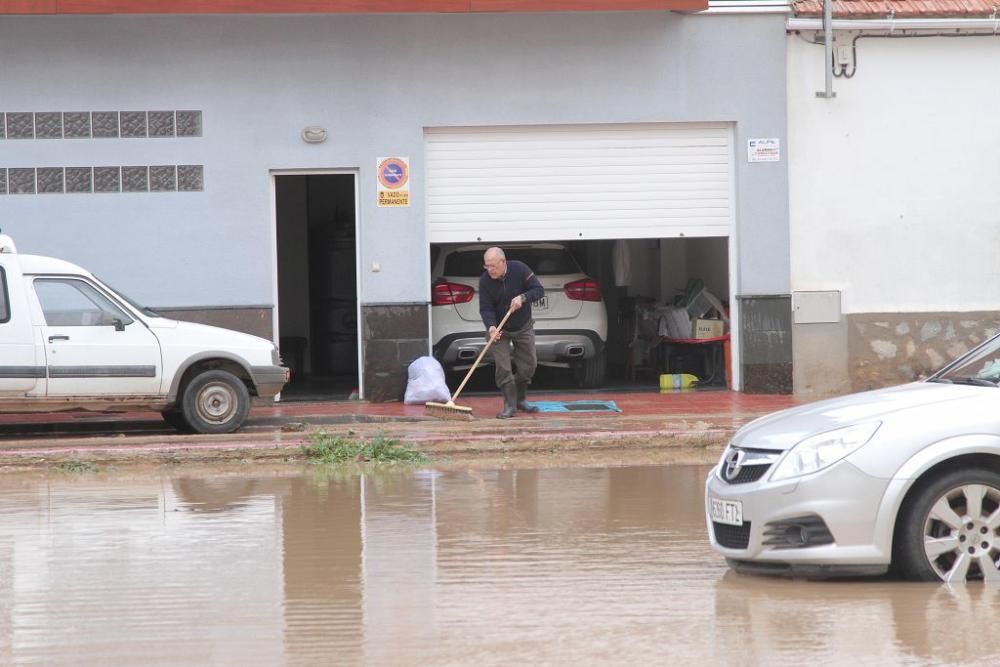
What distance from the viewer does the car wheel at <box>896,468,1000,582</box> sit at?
22.0ft

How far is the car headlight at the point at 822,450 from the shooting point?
679cm

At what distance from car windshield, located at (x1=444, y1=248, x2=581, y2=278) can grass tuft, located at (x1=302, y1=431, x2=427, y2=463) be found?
4836mm

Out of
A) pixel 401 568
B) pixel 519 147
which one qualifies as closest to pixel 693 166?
pixel 519 147

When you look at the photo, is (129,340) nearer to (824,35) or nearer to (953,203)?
(824,35)

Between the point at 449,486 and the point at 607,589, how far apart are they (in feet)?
12.8

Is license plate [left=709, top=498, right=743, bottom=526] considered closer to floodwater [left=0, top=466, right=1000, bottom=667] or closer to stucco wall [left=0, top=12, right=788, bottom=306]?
floodwater [left=0, top=466, right=1000, bottom=667]

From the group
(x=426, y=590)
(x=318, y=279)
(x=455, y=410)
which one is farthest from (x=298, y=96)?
(x=426, y=590)

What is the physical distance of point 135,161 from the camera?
632 inches

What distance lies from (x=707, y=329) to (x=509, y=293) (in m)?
3.61

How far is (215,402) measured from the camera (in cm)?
1365

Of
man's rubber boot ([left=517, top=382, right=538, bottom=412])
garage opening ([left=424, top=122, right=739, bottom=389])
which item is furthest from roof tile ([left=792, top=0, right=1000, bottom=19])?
man's rubber boot ([left=517, top=382, right=538, bottom=412])

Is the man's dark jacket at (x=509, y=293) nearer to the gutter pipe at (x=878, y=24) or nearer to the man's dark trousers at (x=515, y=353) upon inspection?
the man's dark trousers at (x=515, y=353)

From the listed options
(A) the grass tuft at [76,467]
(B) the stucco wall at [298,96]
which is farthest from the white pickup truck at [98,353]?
(B) the stucco wall at [298,96]

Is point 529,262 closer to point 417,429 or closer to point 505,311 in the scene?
point 505,311
